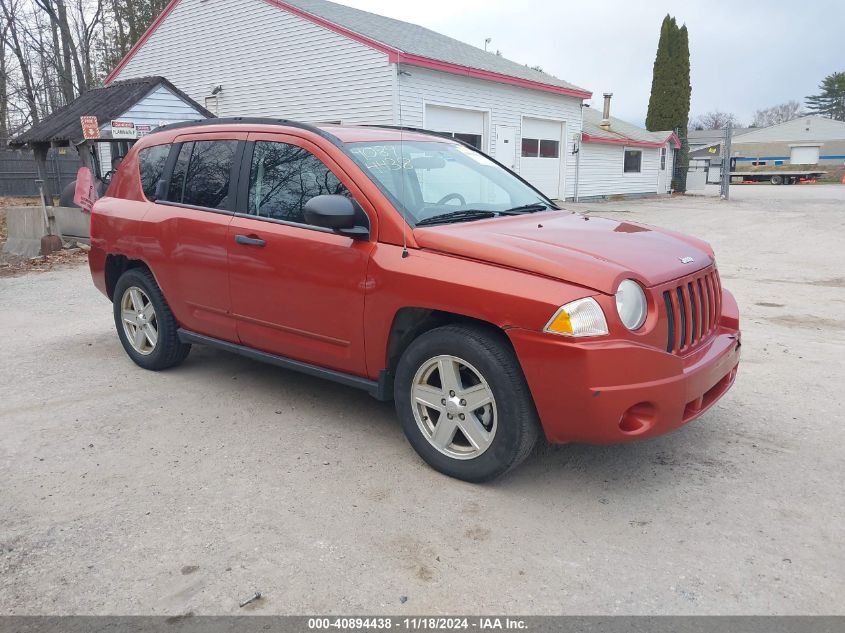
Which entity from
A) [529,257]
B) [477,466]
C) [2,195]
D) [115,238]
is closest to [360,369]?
[477,466]

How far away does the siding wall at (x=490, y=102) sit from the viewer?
17688 mm

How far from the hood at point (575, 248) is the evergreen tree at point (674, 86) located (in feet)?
110

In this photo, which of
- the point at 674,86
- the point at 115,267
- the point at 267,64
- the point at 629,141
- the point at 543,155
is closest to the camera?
the point at 115,267

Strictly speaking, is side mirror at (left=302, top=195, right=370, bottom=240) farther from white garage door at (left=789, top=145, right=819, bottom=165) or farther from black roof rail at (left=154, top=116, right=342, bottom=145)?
white garage door at (left=789, top=145, right=819, bottom=165)

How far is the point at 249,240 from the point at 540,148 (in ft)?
67.3

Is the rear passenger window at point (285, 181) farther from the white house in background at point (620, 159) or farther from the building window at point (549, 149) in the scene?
the white house in background at point (620, 159)

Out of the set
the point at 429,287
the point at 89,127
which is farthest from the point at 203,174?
the point at 89,127

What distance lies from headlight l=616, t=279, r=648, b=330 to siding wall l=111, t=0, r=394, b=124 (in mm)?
14978

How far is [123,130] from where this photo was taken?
49.4 feet

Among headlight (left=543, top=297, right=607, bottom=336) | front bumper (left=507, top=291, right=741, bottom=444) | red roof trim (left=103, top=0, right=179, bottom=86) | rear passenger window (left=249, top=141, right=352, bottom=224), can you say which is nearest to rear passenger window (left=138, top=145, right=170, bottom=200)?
rear passenger window (left=249, top=141, right=352, bottom=224)

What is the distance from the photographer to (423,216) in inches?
154

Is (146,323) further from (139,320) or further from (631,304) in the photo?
(631,304)

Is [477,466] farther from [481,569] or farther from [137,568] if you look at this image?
[137,568]

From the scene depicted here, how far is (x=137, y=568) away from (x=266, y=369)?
2709 millimetres
